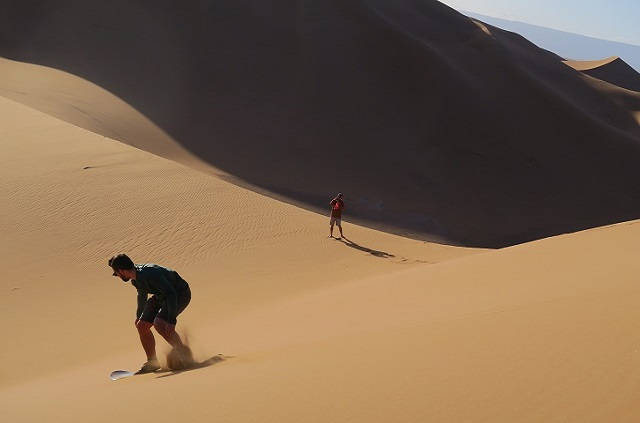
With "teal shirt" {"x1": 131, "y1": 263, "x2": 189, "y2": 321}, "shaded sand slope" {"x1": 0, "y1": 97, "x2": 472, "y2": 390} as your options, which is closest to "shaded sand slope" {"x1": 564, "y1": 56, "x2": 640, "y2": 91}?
"shaded sand slope" {"x1": 0, "y1": 97, "x2": 472, "y2": 390}

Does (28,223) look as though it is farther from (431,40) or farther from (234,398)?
(431,40)

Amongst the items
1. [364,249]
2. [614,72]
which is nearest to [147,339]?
[364,249]

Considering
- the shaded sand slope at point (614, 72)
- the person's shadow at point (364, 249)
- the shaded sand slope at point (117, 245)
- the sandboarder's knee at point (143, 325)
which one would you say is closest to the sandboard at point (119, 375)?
the sandboarder's knee at point (143, 325)

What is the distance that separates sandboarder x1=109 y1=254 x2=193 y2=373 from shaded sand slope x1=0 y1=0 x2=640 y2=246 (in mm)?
13771

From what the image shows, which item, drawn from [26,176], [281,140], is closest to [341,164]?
[281,140]

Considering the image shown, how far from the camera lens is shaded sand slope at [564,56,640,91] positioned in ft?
178

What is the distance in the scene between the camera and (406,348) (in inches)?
150

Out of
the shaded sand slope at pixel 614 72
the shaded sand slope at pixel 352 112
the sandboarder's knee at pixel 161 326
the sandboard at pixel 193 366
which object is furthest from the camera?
the shaded sand slope at pixel 614 72

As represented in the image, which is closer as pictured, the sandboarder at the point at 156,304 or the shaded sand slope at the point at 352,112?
the sandboarder at the point at 156,304

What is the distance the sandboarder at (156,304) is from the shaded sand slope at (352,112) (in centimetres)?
1377

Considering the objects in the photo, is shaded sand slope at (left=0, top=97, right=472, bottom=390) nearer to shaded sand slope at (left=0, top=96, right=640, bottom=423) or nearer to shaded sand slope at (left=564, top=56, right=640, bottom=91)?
shaded sand slope at (left=0, top=96, right=640, bottom=423)

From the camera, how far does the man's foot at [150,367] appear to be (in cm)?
496

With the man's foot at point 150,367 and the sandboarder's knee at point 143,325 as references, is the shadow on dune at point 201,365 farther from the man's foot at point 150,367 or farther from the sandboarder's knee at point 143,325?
the sandboarder's knee at point 143,325

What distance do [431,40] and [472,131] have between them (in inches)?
434
